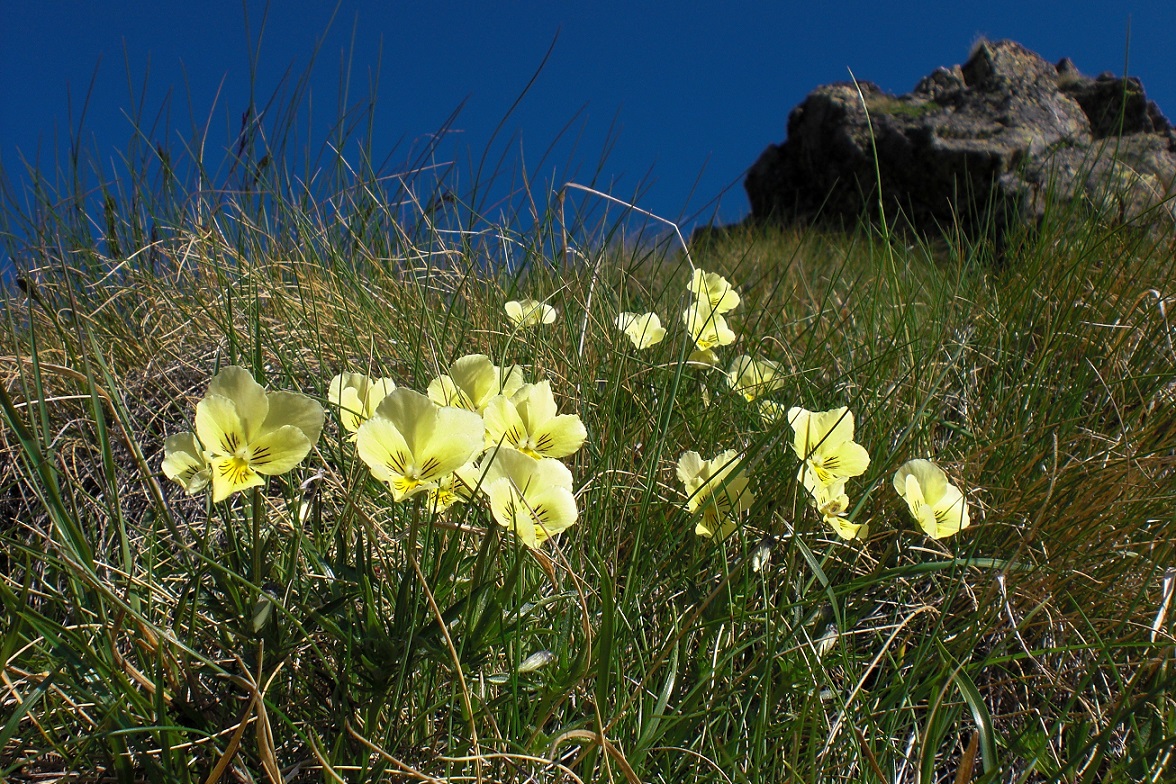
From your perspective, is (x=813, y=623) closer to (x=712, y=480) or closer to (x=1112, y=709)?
(x=712, y=480)

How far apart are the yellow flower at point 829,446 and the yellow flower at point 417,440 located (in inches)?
21.1

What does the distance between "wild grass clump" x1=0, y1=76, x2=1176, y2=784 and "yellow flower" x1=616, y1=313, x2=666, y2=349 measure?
0.01 m

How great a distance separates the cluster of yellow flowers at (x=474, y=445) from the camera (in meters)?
0.79

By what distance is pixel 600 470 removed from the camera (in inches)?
51.9

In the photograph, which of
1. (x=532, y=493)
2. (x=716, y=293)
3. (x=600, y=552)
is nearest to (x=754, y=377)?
(x=716, y=293)

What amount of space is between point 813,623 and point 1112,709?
425mm

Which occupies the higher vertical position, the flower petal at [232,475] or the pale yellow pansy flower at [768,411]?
the flower petal at [232,475]

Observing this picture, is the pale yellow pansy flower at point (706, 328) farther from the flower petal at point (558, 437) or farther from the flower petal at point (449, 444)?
the flower petal at point (449, 444)

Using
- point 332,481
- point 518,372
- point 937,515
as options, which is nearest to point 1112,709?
point 937,515

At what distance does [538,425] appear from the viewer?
0.98 meters

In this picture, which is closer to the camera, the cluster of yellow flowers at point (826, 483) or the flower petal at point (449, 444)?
the flower petal at point (449, 444)

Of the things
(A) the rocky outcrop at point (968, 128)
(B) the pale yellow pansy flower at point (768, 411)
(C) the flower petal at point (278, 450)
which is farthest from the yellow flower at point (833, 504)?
(A) the rocky outcrop at point (968, 128)

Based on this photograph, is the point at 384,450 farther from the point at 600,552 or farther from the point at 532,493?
the point at 600,552

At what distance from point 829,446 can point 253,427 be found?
0.76 metres
